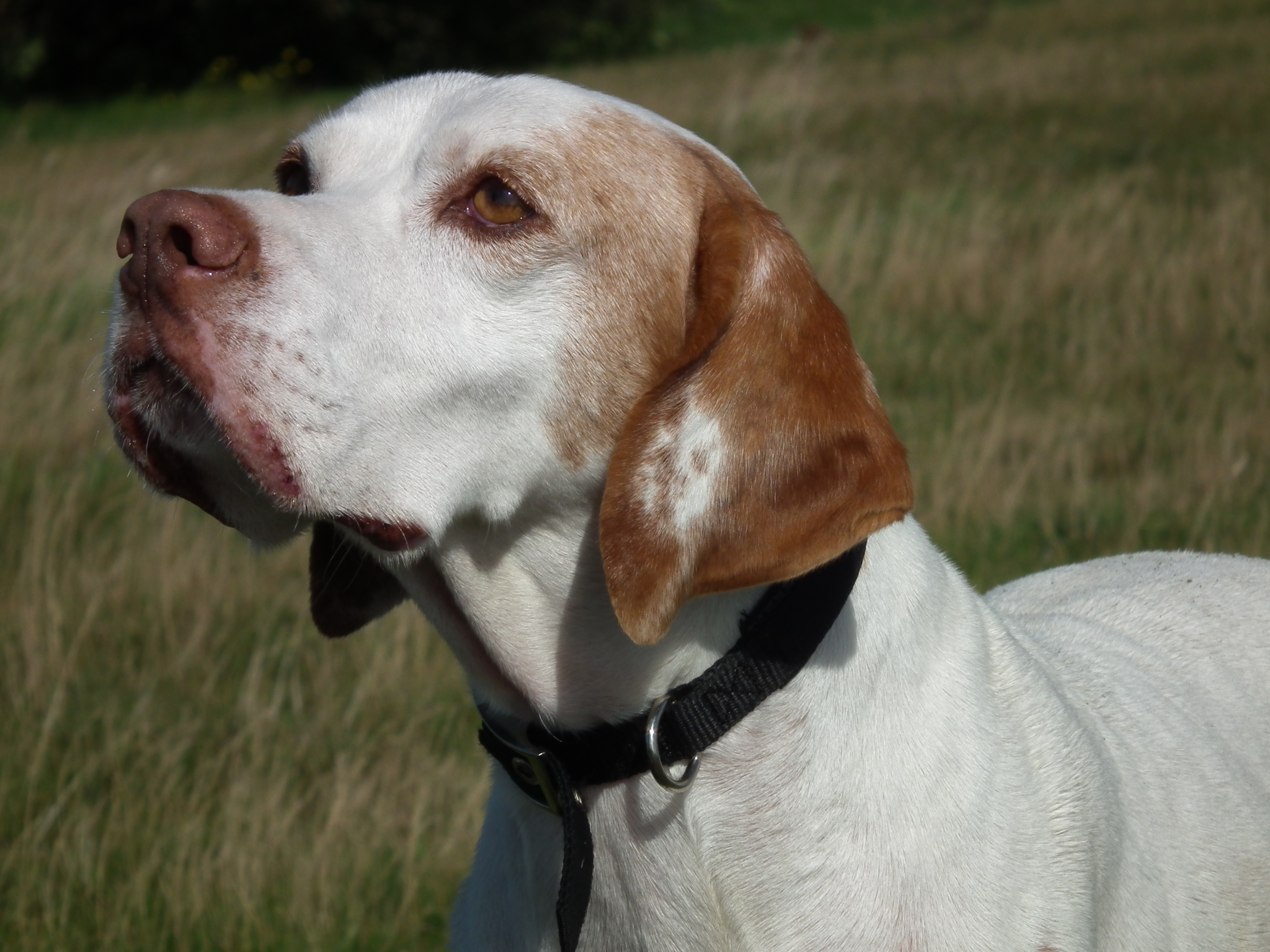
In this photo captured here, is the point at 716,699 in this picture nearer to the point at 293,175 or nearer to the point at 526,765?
the point at 526,765

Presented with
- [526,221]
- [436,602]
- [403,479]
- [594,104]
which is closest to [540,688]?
[436,602]

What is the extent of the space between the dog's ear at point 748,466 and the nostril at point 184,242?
68 centimetres

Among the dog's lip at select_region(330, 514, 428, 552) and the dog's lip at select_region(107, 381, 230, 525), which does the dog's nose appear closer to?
the dog's lip at select_region(107, 381, 230, 525)

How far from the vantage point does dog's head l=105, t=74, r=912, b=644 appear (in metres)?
1.91

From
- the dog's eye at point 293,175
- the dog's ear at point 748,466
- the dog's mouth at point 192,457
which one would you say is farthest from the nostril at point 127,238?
the dog's ear at point 748,466

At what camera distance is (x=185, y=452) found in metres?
2.08

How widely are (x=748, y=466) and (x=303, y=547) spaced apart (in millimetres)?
3034

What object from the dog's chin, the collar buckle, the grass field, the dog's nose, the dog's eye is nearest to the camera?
the dog's nose

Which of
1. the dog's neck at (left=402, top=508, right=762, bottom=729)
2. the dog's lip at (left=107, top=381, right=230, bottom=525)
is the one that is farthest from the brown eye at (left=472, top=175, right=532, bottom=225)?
the dog's lip at (left=107, top=381, right=230, bottom=525)

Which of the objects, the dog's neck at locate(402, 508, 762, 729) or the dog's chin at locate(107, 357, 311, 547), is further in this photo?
the dog's neck at locate(402, 508, 762, 729)

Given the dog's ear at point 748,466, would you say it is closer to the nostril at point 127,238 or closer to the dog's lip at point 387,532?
the dog's lip at point 387,532

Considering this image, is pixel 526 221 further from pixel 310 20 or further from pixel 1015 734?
pixel 310 20

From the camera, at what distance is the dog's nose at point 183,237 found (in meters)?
1.88

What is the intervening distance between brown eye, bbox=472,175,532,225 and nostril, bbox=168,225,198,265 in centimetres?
46
